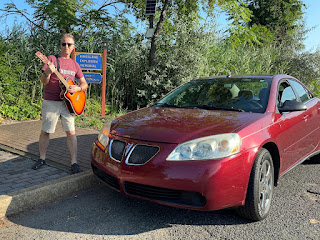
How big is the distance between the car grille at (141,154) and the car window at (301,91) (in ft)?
8.80

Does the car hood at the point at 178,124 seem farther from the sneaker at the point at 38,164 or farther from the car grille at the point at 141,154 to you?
the sneaker at the point at 38,164

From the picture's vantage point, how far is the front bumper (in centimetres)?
252

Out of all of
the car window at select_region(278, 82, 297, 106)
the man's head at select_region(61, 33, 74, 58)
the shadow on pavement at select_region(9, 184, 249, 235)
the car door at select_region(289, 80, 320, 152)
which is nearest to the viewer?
the shadow on pavement at select_region(9, 184, 249, 235)

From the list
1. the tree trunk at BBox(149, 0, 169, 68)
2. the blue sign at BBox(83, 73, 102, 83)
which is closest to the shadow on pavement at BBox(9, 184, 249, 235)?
the blue sign at BBox(83, 73, 102, 83)

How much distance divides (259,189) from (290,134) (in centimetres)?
110

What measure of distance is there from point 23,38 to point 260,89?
23.6 ft

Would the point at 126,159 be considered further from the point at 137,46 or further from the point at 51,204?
the point at 137,46

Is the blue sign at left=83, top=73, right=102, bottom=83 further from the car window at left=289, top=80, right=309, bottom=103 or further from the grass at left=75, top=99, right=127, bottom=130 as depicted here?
the car window at left=289, top=80, right=309, bottom=103

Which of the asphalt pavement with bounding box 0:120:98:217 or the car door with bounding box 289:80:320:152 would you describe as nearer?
the asphalt pavement with bounding box 0:120:98:217

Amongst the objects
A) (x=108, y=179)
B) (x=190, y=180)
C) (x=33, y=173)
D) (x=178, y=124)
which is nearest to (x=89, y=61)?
(x=33, y=173)

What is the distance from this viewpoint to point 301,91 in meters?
4.55

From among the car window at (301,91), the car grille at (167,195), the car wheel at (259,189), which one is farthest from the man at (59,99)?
the car window at (301,91)

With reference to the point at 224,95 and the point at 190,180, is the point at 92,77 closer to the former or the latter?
the point at 224,95

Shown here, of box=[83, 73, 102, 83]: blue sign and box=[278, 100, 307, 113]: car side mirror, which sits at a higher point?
box=[278, 100, 307, 113]: car side mirror
